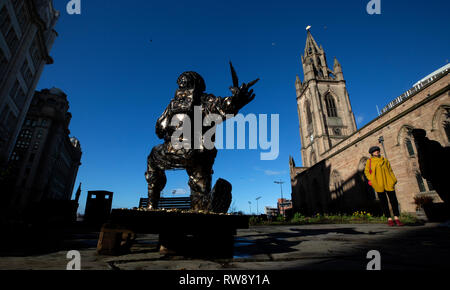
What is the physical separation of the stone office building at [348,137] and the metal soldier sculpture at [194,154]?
592 inches

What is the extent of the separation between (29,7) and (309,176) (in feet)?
121

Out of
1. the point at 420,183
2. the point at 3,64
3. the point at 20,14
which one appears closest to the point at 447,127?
the point at 420,183

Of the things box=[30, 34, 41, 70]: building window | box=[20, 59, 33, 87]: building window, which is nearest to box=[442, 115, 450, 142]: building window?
box=[20, 59, 33, 87]: building window

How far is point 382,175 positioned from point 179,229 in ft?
18.2

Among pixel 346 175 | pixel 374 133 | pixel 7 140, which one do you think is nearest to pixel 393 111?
pixel 374 133

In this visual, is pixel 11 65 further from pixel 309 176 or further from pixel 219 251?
pixel 309 176

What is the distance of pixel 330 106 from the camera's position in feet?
122

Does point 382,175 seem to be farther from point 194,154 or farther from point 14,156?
point 14,156

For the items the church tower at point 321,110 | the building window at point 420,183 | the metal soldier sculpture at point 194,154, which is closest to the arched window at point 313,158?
the church tower at point 321,110

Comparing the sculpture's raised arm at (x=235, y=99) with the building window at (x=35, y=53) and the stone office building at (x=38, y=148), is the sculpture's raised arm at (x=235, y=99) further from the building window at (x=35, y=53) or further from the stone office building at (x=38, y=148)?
the stone office building at (x=38, y=148)

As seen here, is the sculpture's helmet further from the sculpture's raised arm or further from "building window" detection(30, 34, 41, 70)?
"building window" detection(30, 34, 41, 70)

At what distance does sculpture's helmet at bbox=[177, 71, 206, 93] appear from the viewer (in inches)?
107
